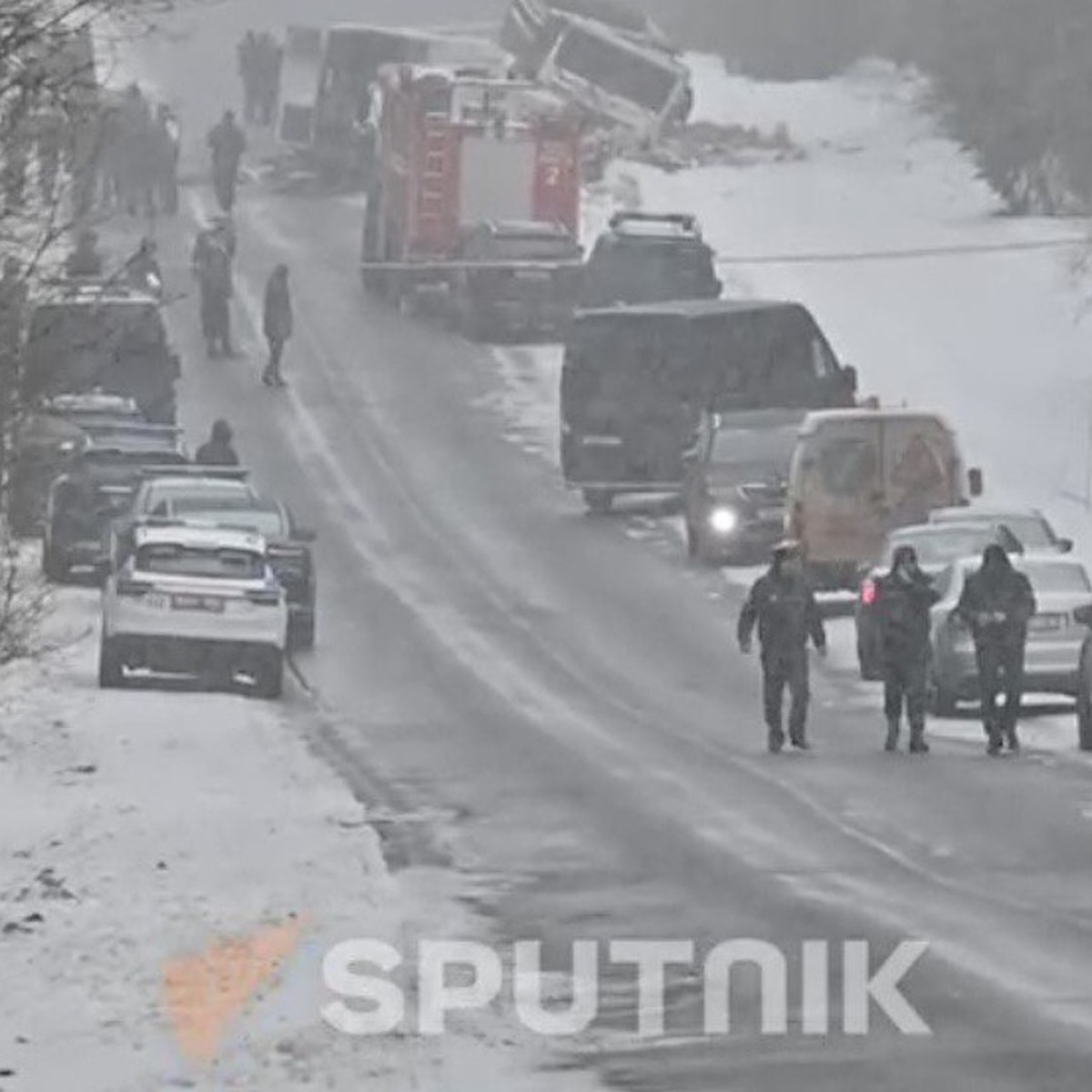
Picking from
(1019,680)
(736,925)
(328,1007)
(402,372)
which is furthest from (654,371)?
(328,1007)

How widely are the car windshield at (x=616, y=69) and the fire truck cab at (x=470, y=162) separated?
10028mm

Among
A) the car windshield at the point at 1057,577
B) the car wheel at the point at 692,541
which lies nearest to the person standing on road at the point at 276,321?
the car wheel at the point at 692,541

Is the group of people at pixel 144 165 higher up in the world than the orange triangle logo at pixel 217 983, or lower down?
higher up

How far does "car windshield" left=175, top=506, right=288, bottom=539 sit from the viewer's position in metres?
38.7

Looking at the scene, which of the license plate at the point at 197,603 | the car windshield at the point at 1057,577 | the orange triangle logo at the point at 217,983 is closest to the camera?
the orange triangle logo at the point at 217,983

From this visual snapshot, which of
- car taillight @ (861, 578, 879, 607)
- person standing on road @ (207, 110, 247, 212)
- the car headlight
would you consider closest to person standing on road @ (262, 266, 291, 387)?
the car headlight

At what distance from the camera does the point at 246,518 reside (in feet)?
128

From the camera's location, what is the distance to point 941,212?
245 ft

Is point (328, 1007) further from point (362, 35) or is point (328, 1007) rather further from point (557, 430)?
point (362, 35)

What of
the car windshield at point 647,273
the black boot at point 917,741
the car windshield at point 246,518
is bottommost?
the black boot at point 917,741

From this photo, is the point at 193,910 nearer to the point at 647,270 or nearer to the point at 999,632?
the point at 999,632

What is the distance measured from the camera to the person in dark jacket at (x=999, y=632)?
28953 millimetres

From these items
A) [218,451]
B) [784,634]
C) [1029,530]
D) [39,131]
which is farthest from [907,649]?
[218,451]

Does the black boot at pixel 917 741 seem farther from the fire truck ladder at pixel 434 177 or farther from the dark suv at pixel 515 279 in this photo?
the fire truck ladder at pixel 434 177
